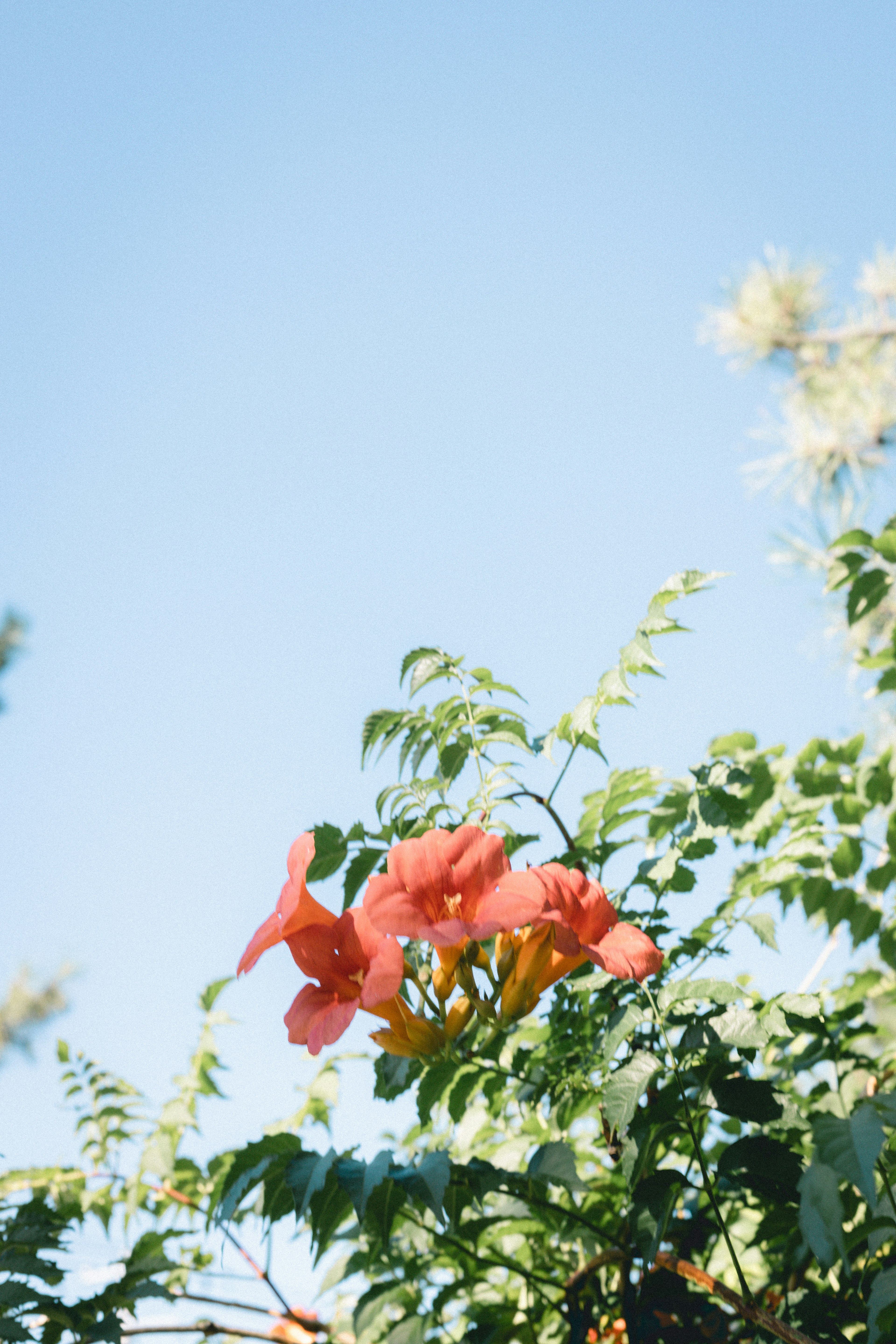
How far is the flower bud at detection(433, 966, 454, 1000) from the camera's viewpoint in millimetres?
1565

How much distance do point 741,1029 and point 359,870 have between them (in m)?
0.66

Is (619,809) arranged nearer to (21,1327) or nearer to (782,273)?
(21,1327)

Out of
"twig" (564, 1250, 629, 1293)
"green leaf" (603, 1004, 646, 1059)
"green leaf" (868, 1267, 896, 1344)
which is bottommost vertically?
"green leaf" (868, 1267, 896, 1344)

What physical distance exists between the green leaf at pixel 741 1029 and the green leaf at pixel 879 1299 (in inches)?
11.3

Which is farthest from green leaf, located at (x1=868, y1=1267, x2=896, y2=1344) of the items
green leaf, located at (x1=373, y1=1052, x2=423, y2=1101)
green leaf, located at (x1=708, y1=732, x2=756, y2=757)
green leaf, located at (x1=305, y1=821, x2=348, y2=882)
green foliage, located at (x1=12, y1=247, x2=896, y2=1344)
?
Result: green leaf, located at (x1=708, y1=732, x2=756, y2=757)

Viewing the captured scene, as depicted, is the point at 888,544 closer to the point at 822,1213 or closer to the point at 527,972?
the point at 527,972

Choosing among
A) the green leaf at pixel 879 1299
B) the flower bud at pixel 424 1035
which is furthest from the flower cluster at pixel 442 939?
the green leaf at pixel 879 1299

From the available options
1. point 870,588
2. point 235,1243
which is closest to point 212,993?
point 235,1243

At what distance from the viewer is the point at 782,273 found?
309 inches

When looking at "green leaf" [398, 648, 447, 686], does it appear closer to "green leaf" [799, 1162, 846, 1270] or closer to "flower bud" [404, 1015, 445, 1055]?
"flower bud" [404, 1015, 445, 1055]

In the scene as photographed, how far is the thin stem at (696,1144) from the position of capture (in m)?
1.33

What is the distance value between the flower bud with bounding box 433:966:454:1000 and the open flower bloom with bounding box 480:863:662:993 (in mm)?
135

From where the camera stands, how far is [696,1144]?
1.35 meters

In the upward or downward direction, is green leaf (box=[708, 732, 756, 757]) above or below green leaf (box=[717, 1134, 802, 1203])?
above
